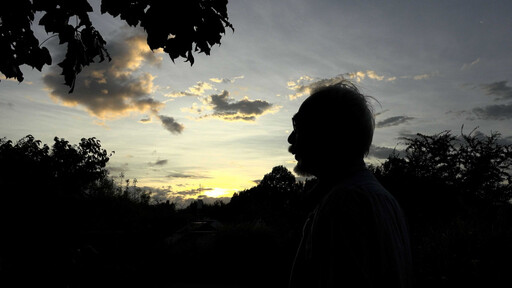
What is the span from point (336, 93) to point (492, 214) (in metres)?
10.1

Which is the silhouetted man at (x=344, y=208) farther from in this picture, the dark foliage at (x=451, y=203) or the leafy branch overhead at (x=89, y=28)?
the dark foliage at (x=451, y=203)

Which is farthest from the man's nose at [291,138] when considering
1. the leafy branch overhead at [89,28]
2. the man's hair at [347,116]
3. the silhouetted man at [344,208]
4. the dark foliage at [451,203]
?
the dark foliage at [451,203]

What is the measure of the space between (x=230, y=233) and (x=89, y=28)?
15.0m

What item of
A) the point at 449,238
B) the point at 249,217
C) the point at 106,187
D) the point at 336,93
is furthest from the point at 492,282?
the point at 106,187

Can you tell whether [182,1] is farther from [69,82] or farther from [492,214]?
[492,214]

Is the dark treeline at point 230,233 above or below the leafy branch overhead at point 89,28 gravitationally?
below

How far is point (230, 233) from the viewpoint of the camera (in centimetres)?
Answer: 1689

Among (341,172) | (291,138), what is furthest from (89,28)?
(341,172)

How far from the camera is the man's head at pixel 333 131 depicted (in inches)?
63.4

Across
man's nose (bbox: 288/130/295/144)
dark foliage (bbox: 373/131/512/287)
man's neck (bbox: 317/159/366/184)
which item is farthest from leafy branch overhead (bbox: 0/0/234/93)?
dark foliage (bbox: 373/131/512/287)

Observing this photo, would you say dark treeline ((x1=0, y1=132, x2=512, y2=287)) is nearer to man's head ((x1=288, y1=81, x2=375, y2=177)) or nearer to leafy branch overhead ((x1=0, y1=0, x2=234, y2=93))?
man's head ((x1=288, y1=81, x2=375, y2=177))

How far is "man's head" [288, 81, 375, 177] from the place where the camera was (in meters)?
1.61

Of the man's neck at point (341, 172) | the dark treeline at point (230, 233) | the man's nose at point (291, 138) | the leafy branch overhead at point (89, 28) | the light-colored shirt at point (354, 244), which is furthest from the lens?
the dark treeline at point (230, 233)

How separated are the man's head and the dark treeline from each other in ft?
1.02
